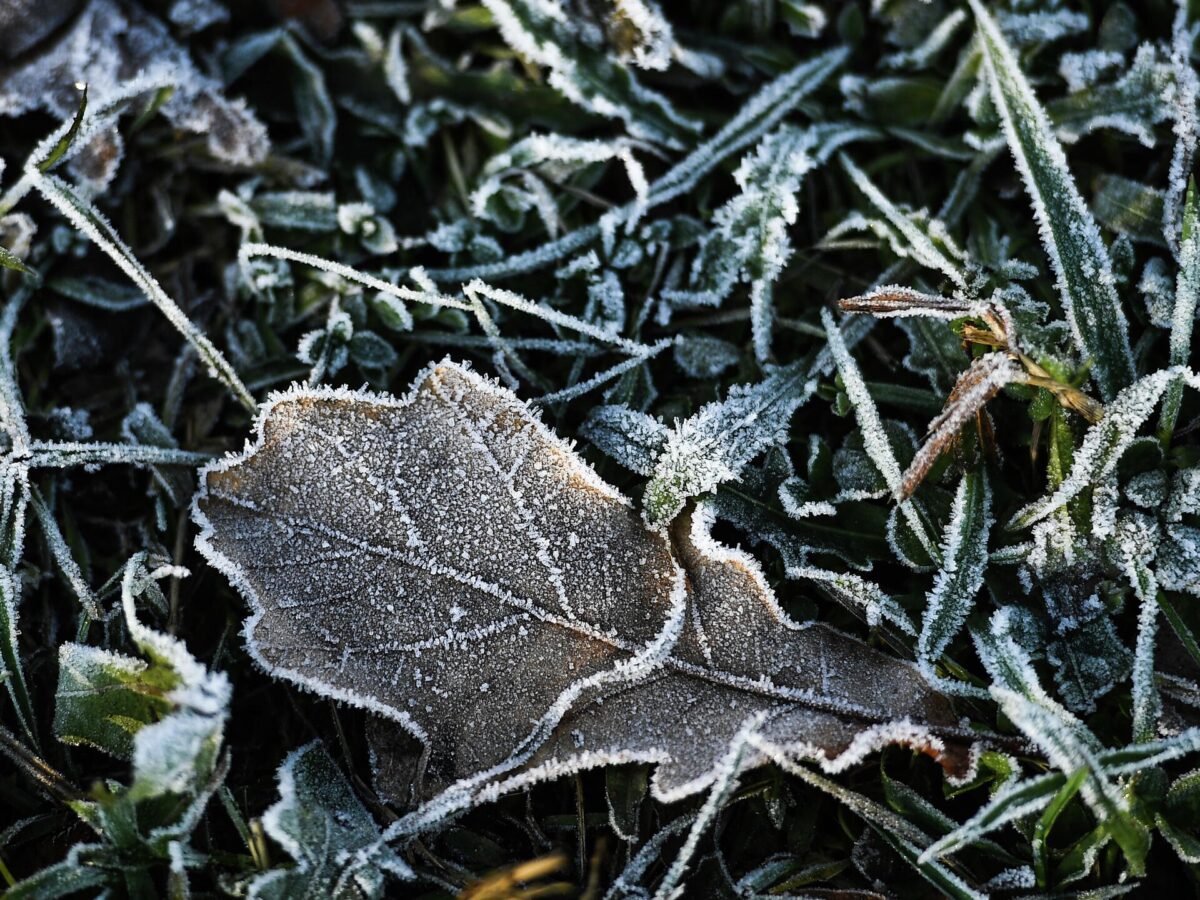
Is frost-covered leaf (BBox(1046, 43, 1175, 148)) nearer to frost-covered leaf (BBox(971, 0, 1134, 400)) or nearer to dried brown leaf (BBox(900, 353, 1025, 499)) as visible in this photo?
frost-covered leaf (BBox(971, 0, 1134, 400))

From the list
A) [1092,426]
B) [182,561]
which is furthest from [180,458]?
[1092,426]

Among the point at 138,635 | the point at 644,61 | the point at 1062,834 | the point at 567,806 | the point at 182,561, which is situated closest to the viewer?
the point at 138,635

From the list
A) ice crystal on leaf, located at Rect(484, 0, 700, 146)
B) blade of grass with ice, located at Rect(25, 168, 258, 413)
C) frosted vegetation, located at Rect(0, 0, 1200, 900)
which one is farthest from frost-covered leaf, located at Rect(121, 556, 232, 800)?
ice crystal on leaf, located at Rect(484, 0, 700, 146)

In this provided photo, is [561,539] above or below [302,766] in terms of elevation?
above

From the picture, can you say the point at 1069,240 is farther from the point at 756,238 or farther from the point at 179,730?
the point at 179,730

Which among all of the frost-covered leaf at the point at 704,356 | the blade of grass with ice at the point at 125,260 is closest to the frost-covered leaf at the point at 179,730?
the blade of grass with ice at the point at 125,260

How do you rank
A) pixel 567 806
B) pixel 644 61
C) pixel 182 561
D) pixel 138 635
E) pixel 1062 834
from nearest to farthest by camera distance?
pixel 138 635 < pixel 1062 834 < pixel 567 806 < pixel 182 561 < pixel 644 61

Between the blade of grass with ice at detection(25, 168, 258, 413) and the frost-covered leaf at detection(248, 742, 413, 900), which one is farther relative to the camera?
the blade of grass with ice at detection(25, 168, 258, 413)

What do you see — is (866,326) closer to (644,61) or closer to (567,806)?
(644,61)
